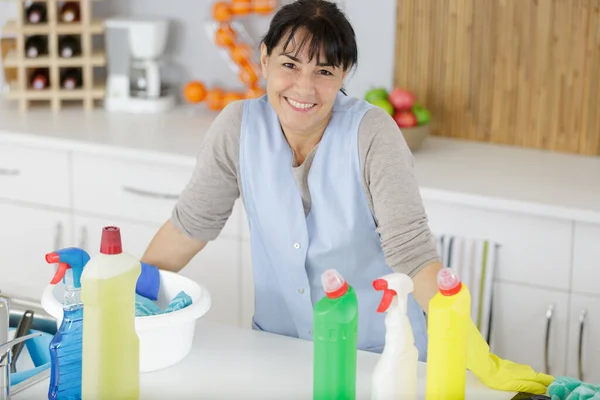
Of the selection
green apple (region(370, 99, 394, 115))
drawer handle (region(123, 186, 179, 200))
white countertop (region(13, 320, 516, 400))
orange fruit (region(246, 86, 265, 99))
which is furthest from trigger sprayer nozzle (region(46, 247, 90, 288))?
orange fruit (region(246, 86, 265, 99))

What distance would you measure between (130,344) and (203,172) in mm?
563

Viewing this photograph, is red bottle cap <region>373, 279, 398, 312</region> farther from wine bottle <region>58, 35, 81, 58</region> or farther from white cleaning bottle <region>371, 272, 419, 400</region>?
wine bottle <region>58, 35, 81, 58</region>

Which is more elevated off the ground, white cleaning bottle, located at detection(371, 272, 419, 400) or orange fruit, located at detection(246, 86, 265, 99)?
orange fruit, located at detection(246, 86, 265, 99)

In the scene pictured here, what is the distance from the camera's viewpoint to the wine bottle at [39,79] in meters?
3.15

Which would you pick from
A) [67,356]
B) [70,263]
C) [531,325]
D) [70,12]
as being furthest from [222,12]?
[67,356]

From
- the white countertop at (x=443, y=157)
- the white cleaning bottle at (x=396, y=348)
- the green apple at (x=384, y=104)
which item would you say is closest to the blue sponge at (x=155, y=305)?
the white cleaning bottle at (x=396, y=348)

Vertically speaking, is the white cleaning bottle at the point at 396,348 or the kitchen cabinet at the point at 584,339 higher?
the white cleaning bottle at the point at 396,348

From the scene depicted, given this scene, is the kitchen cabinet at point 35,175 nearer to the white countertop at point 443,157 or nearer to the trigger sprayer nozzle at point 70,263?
the white countertop at point 443,157

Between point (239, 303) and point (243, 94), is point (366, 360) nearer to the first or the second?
point (239, 303)

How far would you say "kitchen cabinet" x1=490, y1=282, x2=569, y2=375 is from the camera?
2381 millimetres

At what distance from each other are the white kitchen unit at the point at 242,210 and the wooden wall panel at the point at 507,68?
71 millimetres

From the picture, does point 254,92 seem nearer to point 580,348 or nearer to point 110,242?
point 580,348

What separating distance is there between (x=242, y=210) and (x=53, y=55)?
3.04 ft

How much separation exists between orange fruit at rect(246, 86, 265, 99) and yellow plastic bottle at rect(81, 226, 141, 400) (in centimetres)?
176
